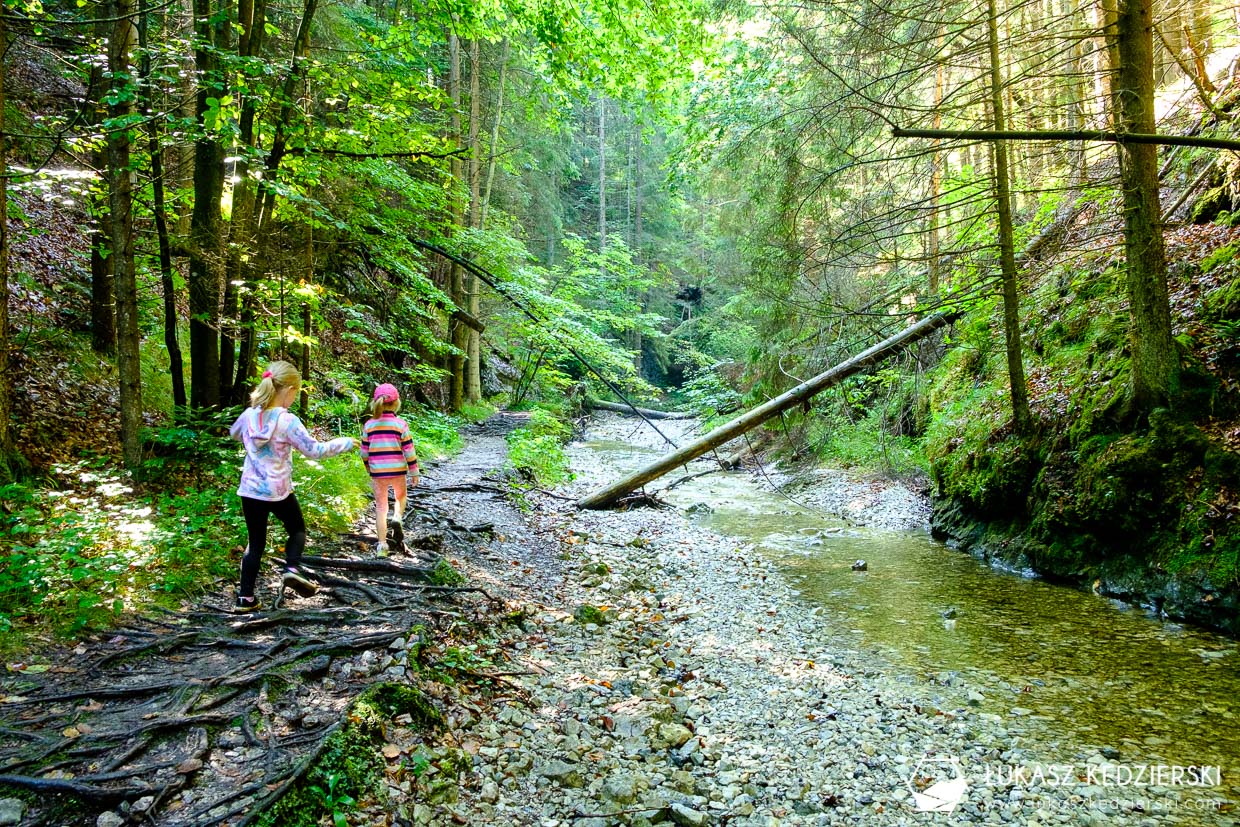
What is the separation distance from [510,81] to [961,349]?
56.6 feet

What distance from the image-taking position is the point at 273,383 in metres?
4.57

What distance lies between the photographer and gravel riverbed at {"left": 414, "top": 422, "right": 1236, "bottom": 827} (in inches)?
128

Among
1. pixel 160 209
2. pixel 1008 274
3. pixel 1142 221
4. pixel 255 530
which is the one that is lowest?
pixel 255 530

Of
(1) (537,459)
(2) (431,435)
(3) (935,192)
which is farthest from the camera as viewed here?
(2) (431,435)

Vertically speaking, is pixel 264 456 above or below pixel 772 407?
below

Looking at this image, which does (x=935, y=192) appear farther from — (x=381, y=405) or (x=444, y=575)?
(x=444, y=575)

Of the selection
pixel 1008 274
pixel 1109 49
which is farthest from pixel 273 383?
pixel 1109 49

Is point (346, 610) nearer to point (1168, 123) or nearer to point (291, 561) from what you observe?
point (291, 561)

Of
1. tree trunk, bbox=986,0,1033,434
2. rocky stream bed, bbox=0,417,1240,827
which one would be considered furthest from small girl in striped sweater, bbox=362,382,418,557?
tree trunk, bbox=986,0,1033,434

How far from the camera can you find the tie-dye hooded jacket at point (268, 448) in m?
4.43

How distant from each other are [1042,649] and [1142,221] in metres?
4.40

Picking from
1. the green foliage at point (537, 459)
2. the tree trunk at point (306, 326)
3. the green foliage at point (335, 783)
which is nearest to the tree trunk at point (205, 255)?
the tree trunk at point (306, 326)

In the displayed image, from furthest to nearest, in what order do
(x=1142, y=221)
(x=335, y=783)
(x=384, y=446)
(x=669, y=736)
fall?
(x=384, y=446) → (x=1142, y=221) → (x=669, y=736) → (x=335, y=783)

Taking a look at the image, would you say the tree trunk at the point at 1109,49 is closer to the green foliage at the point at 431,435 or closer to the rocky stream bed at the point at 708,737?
the rocky stream bed at the point at 708,737
